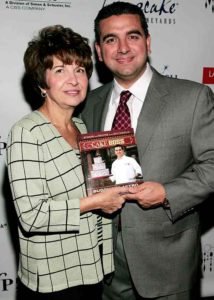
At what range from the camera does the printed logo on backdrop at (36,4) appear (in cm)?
238

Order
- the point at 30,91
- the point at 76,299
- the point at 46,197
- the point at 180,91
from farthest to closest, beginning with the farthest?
the point at 30,91
the point at 180,91
the point at 76,299
the point at 46,197

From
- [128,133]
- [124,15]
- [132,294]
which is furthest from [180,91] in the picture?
[132,294]

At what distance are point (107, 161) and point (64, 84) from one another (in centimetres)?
37

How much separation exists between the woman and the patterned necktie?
0.72ft

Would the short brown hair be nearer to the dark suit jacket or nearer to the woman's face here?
the woman's face

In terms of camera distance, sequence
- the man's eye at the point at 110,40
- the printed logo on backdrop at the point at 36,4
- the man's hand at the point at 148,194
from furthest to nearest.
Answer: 1. the printed logo on backdrop at the point at 36,4
2. the man's eye at the point at 110,40
3. the man's hand at the point at 148,194

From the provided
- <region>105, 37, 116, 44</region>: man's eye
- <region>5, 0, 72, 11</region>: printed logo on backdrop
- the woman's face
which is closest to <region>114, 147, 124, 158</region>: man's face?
the woman's face

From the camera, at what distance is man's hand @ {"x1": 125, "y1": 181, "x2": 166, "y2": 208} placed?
1.58 meters

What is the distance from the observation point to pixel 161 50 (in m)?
2.63

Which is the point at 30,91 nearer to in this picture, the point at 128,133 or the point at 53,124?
the point at 53,124

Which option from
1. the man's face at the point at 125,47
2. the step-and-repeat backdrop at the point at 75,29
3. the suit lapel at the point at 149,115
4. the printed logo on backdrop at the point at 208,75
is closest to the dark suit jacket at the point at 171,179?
the suit lapel at the point at 149,115

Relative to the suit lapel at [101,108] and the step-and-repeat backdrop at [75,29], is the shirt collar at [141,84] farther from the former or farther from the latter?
the step-and-repeat backdrop at [75,29]

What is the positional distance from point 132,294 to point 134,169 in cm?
79

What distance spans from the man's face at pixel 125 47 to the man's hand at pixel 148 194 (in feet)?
1.76
